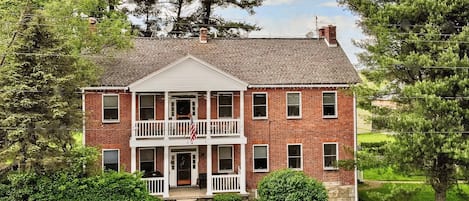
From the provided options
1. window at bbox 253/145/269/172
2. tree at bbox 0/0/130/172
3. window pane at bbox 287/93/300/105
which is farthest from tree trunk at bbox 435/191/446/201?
tree at bbox 0/0/130/172

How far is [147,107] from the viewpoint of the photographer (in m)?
25.1

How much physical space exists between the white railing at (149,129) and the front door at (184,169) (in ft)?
7.06

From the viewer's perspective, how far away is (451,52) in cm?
1931

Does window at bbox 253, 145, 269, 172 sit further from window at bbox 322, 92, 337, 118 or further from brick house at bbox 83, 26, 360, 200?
window at bbox 322, 92, 337, 118

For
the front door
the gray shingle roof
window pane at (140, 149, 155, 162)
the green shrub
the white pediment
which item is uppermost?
the gray shingle roof

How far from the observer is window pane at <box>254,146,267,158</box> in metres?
25.6

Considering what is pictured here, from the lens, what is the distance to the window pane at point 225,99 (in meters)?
25.7

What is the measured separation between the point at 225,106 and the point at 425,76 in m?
9.44

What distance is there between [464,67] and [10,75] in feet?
56.1

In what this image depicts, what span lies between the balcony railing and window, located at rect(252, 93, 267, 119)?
1.41 metres

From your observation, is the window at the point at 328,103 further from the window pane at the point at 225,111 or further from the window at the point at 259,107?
the window pane at the point at 225,111

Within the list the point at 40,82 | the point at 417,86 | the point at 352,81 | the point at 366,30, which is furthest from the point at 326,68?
the point at 40,82

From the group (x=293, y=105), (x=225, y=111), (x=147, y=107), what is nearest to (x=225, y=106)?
(x=225, y=111)

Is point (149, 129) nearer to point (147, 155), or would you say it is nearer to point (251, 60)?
point (147, 155)
